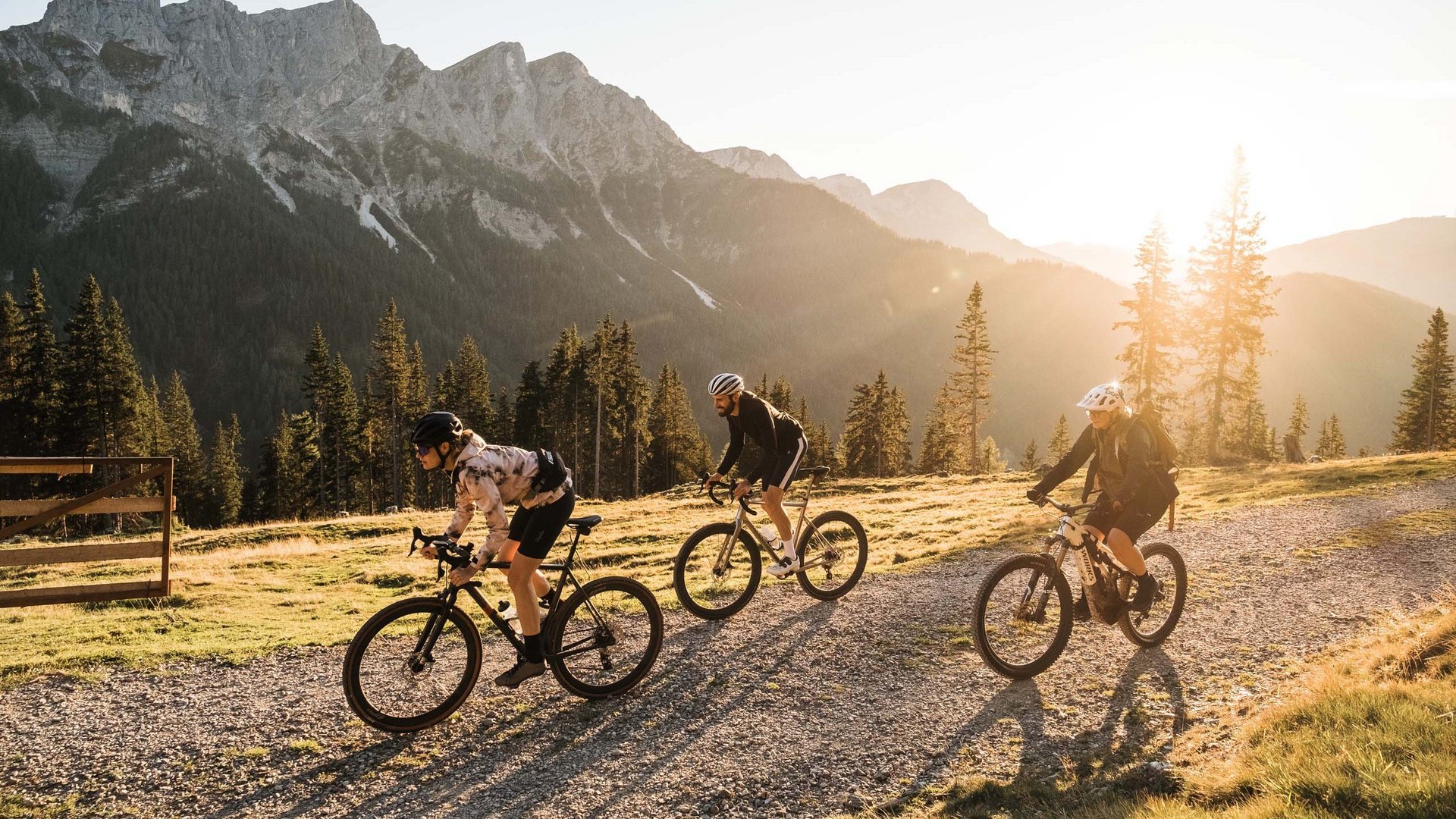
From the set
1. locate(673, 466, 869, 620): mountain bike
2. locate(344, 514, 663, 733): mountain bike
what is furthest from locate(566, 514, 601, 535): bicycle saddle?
locate(673, 466, 869, 620): mountain bike

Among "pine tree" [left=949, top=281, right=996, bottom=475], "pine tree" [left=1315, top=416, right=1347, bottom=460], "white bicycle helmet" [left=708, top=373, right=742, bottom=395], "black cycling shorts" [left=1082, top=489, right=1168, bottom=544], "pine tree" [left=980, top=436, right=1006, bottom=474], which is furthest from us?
"pine tree" [left=980, top=436, right=1006, bottom=474]

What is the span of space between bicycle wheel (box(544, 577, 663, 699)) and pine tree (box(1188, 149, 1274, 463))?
129ft

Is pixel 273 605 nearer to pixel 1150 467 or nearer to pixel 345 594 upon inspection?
pixel 345 594

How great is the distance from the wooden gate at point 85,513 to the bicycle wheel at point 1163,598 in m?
14.4

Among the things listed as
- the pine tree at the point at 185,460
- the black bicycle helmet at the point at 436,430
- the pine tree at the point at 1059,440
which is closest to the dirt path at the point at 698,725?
the black bicycle helmet at the point at 436,430

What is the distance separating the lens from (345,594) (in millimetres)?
15938

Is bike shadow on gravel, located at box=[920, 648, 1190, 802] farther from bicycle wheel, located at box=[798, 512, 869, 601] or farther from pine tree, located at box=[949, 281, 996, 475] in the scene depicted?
pine tree, located at box=[949, 281, 996, 475]

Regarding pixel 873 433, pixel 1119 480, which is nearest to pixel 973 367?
pixel 873 433

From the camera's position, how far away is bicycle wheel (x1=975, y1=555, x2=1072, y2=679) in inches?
304

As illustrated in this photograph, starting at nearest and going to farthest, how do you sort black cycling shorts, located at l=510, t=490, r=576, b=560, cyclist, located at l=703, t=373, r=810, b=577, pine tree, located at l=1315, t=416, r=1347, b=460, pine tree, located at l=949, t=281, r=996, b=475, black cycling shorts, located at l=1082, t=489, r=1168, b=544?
black cycling shorts, located at l=510, t=490, r=576, b=560 < black cycling shorts, located at l=1082, t=489, r=1168, b=544 < cyclist, located at l=703, t=373, r=810, b=577 < pine tree, located at l=949, t=281, r=996, b=475 < pine tree, located at l=1315, t=416, r=1347, b=460

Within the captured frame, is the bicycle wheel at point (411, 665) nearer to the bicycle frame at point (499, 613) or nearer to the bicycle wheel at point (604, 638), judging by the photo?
the bicycle frame at point (499, 613)

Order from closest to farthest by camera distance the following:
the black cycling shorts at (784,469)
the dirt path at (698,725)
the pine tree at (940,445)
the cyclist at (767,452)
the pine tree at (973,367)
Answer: the dirt path at (698,725) < the cyclist at (767,452) < the black cycling shorts at (784,469) < the pine tree at (973,367) < the pine tree at (940,445)

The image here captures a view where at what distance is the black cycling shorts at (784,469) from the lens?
10039 millimetres

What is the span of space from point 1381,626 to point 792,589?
24.5 feet
